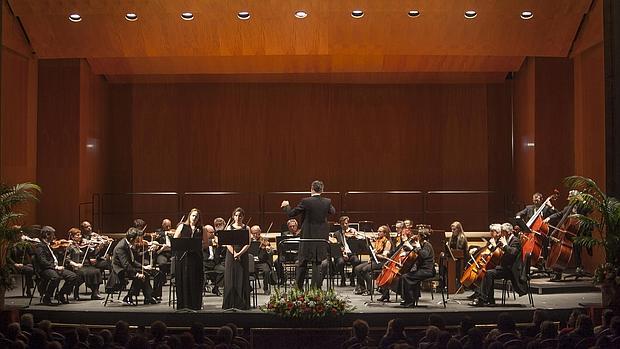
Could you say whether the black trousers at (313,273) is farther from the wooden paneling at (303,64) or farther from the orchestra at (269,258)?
the wooden paneling at (303,64)

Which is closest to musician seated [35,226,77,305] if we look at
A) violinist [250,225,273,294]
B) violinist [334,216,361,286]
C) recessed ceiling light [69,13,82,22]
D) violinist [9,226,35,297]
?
violinist [9,226,35,297]

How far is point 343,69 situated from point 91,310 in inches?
323

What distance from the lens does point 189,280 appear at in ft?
38.2

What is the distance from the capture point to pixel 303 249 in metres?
12.1

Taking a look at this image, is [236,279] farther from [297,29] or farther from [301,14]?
[297,29]

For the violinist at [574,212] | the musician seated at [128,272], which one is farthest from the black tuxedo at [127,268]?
the violinist at [574,212]

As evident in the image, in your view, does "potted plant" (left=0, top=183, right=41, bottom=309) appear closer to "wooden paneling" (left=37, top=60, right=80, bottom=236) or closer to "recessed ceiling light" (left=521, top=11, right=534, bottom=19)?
"wooden paneling" (left=37, top=60, right=80, bottom=236)

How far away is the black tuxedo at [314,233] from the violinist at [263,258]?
3.23 feet

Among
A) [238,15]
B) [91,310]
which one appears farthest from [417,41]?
[91,310]

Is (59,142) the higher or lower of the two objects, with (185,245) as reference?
higher

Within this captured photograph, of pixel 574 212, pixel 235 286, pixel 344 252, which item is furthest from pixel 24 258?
pixel 574 212

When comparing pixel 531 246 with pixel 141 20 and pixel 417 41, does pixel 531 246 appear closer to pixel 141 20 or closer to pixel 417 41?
pixel 417 41

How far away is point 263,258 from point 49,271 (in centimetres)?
303

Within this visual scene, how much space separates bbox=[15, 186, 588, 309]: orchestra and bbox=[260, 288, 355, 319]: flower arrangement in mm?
646
